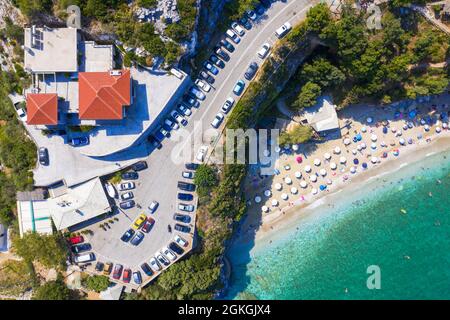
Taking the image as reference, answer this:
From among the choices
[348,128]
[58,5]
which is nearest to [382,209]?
[348,128]

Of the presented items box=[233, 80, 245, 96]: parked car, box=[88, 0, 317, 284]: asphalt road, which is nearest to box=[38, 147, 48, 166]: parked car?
box=[88, 0, 317, 284]: asphalt road

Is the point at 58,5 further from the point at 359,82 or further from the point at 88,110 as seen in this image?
the point at 359,82

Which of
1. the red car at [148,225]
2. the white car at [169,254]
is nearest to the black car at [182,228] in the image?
the white car at [169,254]

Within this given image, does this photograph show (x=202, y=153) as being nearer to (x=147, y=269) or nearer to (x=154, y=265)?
(x=154, y=265)

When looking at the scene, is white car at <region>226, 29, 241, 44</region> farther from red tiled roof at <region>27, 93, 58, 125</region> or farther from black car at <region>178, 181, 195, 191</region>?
red tiled roof at <region>27, 93, 58, 125</region>

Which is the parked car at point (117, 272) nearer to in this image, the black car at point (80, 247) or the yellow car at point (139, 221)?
the black car at point (80, 247)

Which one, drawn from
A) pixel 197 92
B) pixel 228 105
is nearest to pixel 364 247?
pixel 228 105
